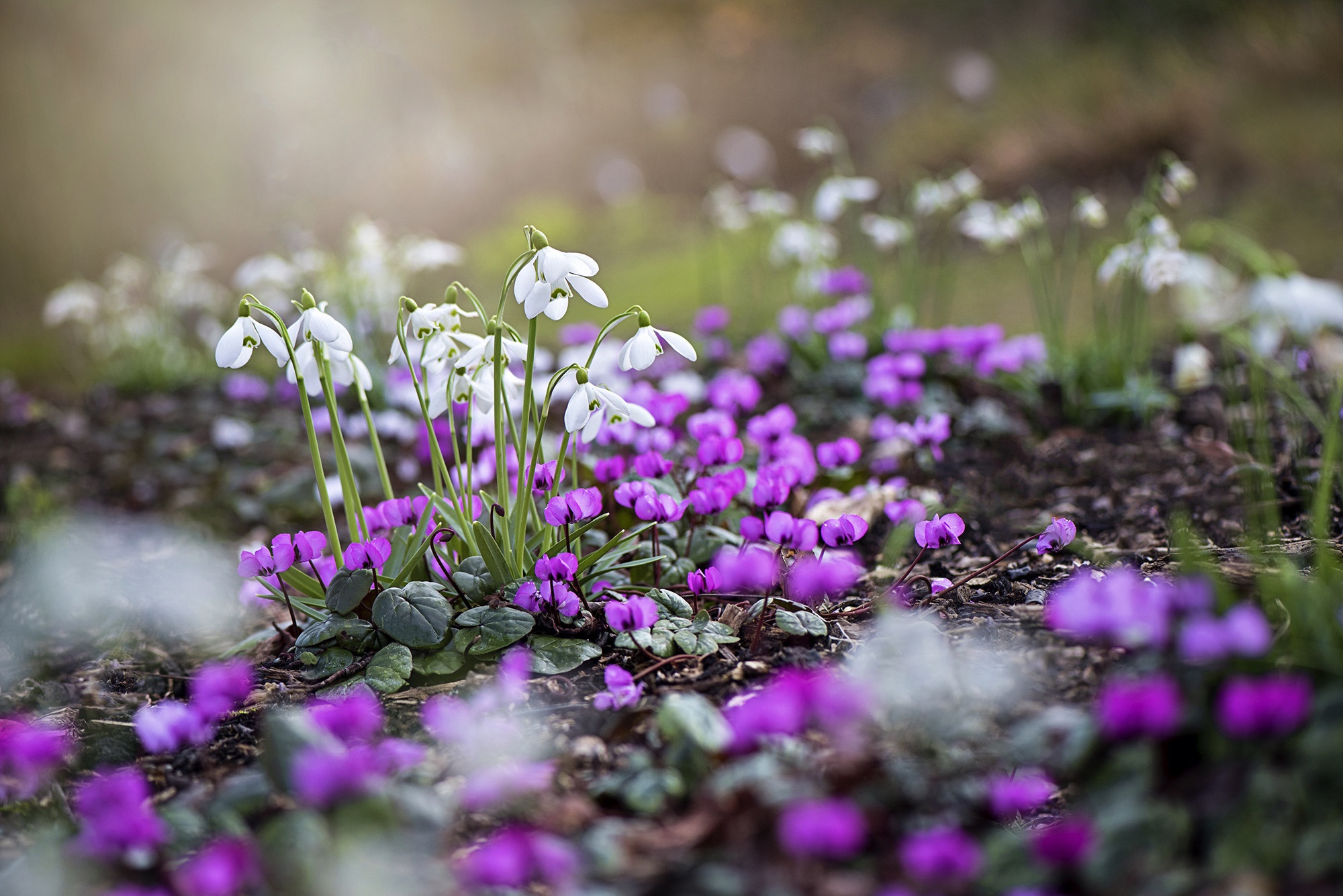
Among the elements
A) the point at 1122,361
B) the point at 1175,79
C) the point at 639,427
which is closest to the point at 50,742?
the point at 639,427

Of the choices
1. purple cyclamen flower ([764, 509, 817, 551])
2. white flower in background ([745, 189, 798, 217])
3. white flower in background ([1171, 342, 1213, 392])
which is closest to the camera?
purple cyclamen flower ([764, 509, 817, 551])

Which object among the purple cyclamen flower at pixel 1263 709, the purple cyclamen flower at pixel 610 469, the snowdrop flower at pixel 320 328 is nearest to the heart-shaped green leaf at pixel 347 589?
the snowdrop flower at pixel 320 328

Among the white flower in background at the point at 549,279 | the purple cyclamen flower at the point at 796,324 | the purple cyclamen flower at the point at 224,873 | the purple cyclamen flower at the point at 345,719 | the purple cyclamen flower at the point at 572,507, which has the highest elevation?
the purple cyclamen flower at the point at 796,324

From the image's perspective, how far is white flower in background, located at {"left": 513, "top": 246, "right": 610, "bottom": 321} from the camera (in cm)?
135

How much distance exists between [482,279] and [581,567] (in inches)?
185

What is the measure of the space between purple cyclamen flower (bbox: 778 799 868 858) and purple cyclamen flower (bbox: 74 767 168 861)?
27.3 inches

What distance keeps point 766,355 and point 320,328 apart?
2.06 m

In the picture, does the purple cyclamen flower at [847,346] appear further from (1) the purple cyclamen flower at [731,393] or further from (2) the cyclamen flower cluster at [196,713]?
(2) the cyclamen flower cluster at [196,713]

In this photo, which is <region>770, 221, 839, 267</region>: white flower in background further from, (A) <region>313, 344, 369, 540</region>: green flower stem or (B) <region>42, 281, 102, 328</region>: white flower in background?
(B) <region>42, 281, 102, 328</region>: white flower in background

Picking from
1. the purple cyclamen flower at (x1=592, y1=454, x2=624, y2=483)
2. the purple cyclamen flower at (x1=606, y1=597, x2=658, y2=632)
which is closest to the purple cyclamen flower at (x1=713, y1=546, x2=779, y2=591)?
the purple cyclamen flower at (x1=606, y1=597, x2=658, y2=632)

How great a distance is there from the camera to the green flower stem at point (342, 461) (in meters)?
1.59

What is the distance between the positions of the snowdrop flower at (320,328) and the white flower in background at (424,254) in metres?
1.54

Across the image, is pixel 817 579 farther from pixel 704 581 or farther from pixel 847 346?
pixel 847 346

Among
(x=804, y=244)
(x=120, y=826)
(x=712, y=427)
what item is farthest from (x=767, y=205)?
(x=120, y=826)
